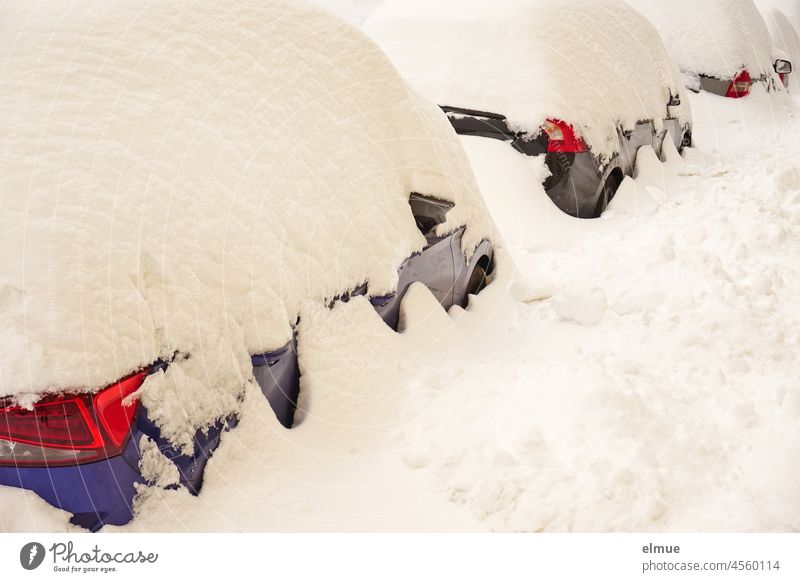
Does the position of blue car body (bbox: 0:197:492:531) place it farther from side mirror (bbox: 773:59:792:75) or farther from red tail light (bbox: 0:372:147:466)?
side mirror (bbox: 773:59:792:75)

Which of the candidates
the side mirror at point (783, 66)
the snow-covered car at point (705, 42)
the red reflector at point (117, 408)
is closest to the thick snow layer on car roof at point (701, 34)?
the snow-covered car at point (705, 42)

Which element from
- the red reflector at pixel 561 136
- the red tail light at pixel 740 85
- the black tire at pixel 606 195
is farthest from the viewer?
the red tail light at pixel 740 85

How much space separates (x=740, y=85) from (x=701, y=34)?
39.4 inches

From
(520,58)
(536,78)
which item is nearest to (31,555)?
(536,78)

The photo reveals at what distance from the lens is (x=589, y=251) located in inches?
190

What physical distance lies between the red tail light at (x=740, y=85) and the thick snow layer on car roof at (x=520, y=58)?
4.59 meters

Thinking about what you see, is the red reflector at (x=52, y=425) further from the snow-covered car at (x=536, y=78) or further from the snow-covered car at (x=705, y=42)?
the snow-covered car at (x=705, y=42)

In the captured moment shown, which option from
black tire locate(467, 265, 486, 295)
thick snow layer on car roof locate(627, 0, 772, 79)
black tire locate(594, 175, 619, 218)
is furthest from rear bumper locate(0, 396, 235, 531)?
thick snow layer on car roof locate(627, 0, 772, 79)

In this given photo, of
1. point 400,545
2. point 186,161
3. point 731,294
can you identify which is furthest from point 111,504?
point 731,294

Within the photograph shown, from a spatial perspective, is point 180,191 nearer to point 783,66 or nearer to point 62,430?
point 62,430

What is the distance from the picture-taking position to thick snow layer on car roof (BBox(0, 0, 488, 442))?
1.55 metres

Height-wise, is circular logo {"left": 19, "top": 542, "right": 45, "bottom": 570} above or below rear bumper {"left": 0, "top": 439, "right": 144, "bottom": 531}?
below

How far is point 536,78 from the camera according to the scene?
5230 mm

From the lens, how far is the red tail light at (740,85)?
9711mm
